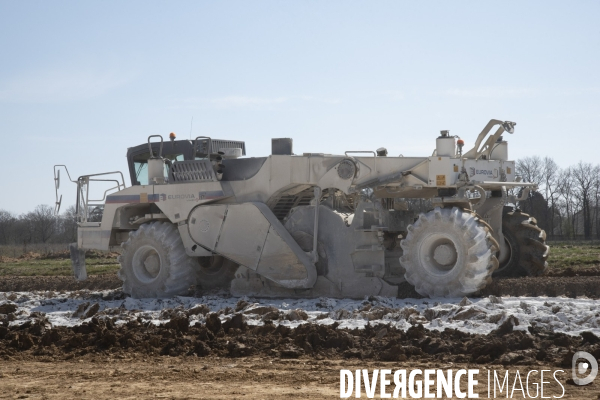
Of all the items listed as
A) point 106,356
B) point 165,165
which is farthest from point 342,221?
point 106,356

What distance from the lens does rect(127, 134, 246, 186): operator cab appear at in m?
14.3

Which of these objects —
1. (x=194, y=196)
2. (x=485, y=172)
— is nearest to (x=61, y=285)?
(x=194, y=196)

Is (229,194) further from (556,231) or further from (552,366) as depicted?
(556,231)

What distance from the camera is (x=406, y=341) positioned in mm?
8273

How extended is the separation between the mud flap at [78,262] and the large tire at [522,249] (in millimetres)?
7571

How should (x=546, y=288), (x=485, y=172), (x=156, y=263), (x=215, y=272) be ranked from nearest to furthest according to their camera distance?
(x=546, y=288) < (x=485, y=172) < (x=156, y=263) < (x=215, y=272)

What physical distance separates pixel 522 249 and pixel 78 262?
8124 millimetres

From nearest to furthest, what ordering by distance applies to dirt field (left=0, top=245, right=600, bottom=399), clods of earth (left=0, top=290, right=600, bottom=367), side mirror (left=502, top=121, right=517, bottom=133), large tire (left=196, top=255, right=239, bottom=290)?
dirt field (left=0, top=245, right=600, bottom=399)
clods of earth (left=0, top=290, right=600, bottom=367)
side mirror (left=502, top=121, right=517, bottom=133)
large tire (left=196, top=255, right=239, bottom=290)

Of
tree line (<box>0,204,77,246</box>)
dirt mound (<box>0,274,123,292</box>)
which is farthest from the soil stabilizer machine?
tree line (<box>0,204,77,246</box>)

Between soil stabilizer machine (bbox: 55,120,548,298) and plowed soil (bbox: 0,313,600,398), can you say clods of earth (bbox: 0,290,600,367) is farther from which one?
soil stabilizer machine (bbox: 55,120,548,298)

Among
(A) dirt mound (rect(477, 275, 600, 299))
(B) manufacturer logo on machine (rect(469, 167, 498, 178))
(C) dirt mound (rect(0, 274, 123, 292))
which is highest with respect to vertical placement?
(B) manufacturer logo on machine (rect(469, 167, 498, 178))

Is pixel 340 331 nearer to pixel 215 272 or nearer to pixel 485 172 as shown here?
pixel 485 172

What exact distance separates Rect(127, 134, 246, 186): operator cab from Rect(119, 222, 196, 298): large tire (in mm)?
1025

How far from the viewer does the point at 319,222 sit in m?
12.9
